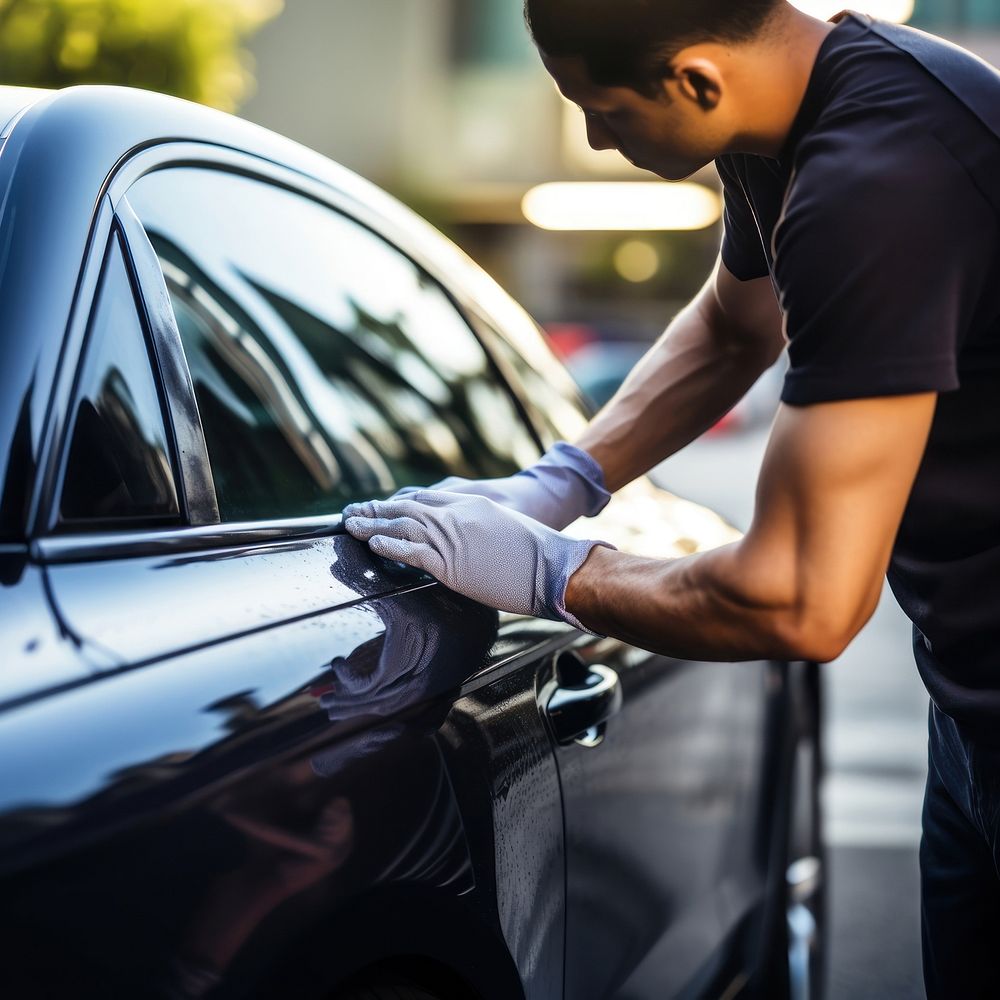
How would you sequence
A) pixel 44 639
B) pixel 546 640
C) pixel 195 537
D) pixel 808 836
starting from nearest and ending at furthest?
pixel 44 639 < pixel 195 537 < pixel 546 640 < pixel 808 836

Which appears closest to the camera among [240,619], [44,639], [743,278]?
[44,639]

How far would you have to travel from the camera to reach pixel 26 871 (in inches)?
41.4

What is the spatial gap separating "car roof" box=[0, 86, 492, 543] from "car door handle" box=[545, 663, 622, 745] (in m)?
0.76

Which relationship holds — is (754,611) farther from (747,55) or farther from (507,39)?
(507,39)

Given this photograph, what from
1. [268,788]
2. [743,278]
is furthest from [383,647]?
[743,278]

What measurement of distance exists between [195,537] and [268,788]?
0.35 metres

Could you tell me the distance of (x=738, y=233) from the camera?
7.21 feet

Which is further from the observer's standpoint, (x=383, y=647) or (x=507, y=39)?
(x=507, y=39)

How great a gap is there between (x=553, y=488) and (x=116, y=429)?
35.4 inches

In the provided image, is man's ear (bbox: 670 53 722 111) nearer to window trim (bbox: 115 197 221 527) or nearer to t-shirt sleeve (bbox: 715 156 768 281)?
t-shirt sleeve (bbox: 715 156 768 281)

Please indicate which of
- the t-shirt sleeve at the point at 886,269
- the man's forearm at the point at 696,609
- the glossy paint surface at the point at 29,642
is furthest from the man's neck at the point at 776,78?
the glossy paint surface at the point at 29,642

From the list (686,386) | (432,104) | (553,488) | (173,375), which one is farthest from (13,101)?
(432,104)

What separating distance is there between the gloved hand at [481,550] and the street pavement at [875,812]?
4.38 ft

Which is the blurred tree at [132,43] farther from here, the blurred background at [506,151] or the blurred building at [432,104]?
the blurred building at [432,104]
